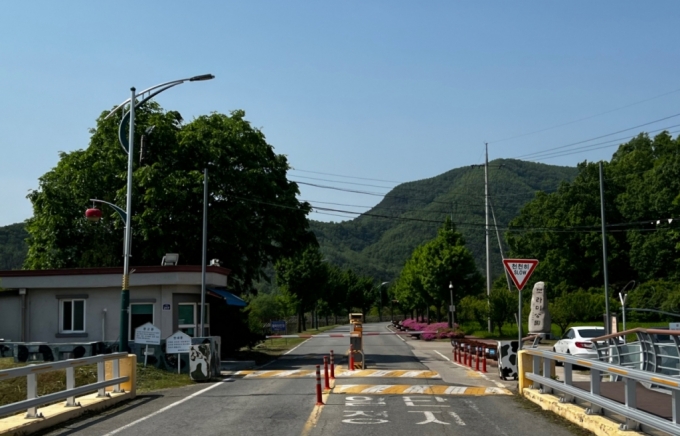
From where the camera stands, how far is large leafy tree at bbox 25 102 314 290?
36500 mm

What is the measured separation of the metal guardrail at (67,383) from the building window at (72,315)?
14.1 m

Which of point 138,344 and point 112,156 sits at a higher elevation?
point 112,156

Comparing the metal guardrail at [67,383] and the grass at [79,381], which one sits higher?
the metal guardrail at [67,383]

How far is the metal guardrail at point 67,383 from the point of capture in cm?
1173

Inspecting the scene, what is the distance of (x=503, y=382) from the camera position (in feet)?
71.6

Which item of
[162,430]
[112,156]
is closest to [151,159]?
[112,156]

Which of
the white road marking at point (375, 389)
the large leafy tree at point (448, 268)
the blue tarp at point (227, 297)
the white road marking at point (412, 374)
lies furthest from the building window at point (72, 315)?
the large leafy tree at point (448, 268)

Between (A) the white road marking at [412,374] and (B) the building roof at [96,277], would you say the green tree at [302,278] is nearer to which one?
(B) the building roof at [96,277]

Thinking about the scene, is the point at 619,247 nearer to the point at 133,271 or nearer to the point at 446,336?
the point at 446,336

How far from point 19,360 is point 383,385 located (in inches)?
519

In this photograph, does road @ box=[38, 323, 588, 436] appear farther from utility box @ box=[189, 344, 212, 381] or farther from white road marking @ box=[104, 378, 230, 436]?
utility box @ box=[189, 344, 212, 381]

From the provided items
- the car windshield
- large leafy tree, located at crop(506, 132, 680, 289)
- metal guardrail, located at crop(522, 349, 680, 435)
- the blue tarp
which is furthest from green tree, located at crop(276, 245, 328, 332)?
metal guardrail, located at crop(522, 349, 680, 435)

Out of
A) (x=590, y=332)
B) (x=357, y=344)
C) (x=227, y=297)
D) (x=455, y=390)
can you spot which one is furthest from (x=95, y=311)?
(x=590, y=332)

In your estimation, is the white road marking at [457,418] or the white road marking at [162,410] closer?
the white road marking at [162,410]
